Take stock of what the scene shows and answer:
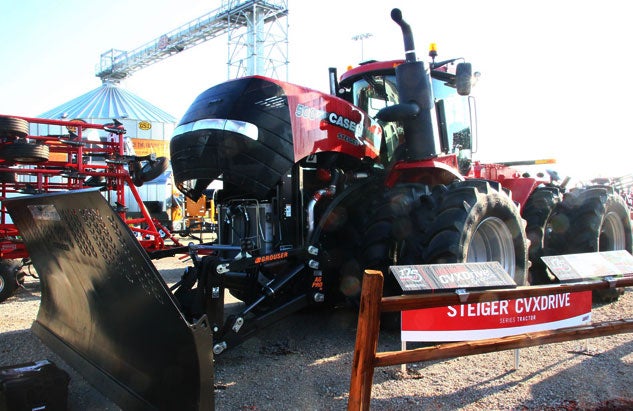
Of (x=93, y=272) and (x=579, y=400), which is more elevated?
(x=93, y=272)

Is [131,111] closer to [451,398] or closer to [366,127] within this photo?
[366,127]

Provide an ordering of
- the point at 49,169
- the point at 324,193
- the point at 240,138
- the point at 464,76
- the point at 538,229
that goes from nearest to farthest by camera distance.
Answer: the point at 240,138, the point at 324,193, the point at 464,76, the point at 538,229, the point at 49,169

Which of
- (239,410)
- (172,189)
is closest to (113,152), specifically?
(239,410)

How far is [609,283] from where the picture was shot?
3129mm

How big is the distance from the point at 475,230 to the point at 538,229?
98.2 inches

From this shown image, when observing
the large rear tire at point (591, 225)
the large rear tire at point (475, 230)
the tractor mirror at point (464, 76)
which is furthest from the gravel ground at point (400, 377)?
the tractor mirror at point (464, 76)

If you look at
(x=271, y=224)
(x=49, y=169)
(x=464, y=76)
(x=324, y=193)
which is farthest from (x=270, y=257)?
(x=49, y=169)

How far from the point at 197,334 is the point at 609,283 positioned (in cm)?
249

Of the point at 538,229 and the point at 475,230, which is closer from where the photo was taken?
the point at 475,230

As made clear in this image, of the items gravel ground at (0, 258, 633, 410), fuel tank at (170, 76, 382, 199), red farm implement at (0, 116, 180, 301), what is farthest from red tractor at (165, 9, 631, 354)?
red farm implement at (0, 116, 180, 301)

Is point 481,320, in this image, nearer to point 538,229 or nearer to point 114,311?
point 114,311

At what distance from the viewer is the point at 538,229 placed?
6.20 meters

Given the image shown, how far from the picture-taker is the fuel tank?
371 cm

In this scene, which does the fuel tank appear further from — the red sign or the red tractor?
the red sign
